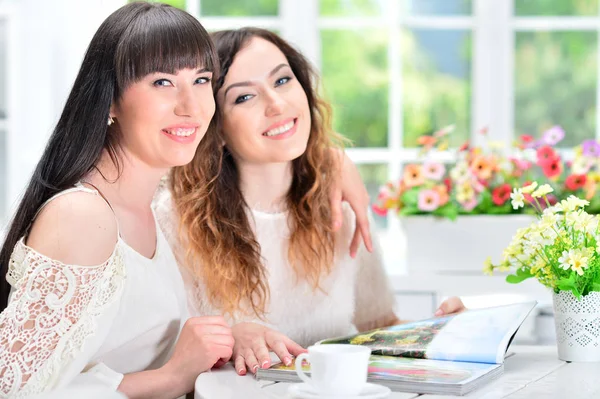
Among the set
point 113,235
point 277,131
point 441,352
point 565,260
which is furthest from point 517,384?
point 277,131

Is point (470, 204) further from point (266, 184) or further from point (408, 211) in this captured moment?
point (266, 184)

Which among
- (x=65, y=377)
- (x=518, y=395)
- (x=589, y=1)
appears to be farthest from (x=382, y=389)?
(x=589, y=1)

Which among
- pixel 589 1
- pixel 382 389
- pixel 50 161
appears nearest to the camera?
pixel 382 389

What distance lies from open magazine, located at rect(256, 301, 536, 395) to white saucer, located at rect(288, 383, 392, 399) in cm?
7

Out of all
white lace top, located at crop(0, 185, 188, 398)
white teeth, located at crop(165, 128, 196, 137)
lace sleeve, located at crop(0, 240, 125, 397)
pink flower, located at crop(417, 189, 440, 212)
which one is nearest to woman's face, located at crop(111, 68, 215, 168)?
white teeth, located at crop(165, 128, 196, 137)

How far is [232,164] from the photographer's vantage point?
219 centimetres

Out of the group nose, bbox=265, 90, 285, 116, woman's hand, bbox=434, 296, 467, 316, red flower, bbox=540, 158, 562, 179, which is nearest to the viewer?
woman's hand, bbox=434, 296, 467, 316

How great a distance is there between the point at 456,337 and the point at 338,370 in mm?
387

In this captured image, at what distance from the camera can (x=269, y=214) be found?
2.19 m

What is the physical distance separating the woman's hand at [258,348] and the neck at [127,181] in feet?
1.05

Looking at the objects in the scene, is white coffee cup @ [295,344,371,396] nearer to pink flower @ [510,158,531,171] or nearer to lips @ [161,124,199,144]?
lips @ [161,124,199,144]

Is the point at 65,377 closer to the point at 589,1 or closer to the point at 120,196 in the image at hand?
the point at 120,196

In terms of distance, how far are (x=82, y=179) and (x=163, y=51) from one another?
275mm

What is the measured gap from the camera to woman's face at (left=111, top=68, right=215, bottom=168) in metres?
1.64
